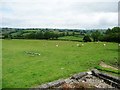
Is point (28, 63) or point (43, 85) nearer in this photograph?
point (43, 85)

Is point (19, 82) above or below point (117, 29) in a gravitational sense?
below

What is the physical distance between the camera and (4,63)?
18953 millimetres

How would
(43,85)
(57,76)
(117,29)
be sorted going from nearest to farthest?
(43,85) < (57,76) < (117,29)

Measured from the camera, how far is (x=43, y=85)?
496 inches

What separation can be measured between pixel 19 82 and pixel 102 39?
150 ft

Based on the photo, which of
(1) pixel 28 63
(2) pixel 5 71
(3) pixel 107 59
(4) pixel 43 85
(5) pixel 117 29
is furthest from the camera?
(5) pixel 117 29

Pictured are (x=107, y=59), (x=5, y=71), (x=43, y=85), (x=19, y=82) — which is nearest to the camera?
(x=43, y=85)

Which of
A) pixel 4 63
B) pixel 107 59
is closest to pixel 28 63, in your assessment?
pixel 4 63

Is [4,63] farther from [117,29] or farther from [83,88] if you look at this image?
[117,29]

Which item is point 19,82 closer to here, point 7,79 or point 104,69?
point 7,79

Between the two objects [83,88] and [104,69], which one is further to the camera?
[104,69]

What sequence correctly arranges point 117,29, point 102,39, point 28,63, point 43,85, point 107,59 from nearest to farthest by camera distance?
point 43,85, point 28,63, point 107,59, point 102,39, point 117,29

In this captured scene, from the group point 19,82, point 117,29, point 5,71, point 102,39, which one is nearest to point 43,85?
point 19,82

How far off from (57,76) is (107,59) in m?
9.07
